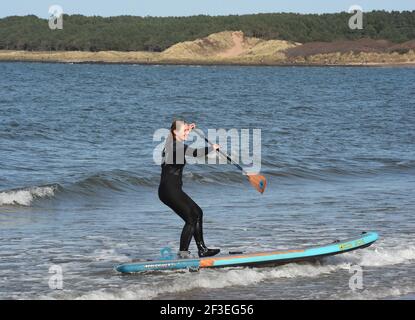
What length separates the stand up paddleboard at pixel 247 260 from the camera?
11.0 meters

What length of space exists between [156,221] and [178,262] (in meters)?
4.08

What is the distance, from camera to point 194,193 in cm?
1900

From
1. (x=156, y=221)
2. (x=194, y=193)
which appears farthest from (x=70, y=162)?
(x=156, y=221)

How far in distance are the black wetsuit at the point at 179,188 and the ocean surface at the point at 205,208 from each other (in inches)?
23.5

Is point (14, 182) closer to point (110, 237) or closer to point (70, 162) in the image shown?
point (70, 162)

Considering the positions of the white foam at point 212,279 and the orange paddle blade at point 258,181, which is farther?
the orange paddle blade at point 258,181

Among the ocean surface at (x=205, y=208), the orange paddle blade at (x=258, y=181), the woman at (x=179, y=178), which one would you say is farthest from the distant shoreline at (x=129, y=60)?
the woman at (x=179, y=178)

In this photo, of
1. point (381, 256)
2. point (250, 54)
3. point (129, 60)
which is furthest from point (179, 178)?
point (250, 54)

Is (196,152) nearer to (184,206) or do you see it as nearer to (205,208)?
(184,206)

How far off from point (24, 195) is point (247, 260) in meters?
7.77

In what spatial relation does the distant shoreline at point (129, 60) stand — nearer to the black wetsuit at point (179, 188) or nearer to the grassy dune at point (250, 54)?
the grassy dune at point (250, 54)

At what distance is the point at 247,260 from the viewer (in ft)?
36.5

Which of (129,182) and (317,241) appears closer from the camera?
(317,241)

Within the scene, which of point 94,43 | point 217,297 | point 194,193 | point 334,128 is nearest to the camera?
point 217,297
